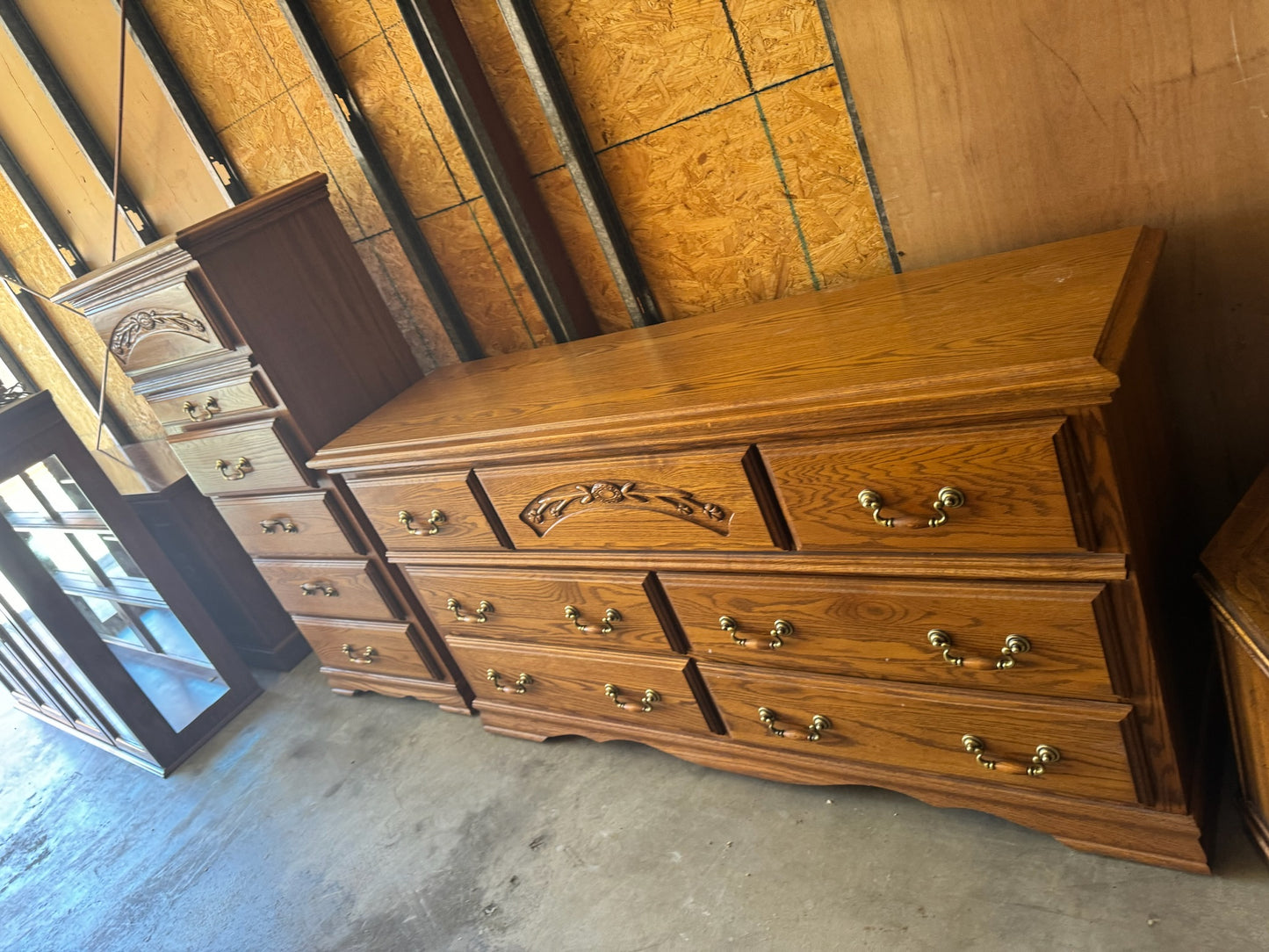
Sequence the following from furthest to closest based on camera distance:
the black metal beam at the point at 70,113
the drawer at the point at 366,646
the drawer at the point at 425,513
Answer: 1. the black metal beam at the point at 70,113
2. the drawer at the point at 366,646
3. the drawer at the point at 425,513

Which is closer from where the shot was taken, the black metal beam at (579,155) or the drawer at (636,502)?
the drawer at (636,502)

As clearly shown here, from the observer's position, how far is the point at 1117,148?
1501 mm

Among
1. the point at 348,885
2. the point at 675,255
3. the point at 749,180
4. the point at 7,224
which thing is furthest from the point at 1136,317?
the point at 7,224

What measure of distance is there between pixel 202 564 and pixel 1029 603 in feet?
9.76

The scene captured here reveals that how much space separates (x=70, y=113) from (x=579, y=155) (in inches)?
85.5

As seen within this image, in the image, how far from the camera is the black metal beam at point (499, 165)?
207cm

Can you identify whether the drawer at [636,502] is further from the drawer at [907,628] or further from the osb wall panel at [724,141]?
the osb wall panel at [724,141]

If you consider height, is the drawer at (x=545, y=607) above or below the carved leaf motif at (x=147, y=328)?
below

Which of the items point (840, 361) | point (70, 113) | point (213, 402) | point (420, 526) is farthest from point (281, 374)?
point (70, 113)

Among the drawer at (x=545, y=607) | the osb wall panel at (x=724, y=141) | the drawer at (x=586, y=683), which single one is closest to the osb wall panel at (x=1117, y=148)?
the osb wall panel at (x=724, y=141)

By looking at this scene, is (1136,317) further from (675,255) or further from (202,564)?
(202,564)

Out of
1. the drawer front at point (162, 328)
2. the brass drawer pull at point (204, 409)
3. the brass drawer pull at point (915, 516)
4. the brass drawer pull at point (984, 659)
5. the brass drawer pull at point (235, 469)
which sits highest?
the drawer front at point (162, 328)

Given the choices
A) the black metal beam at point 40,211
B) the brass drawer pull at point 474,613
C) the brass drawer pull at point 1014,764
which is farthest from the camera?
the black metal beam at point 40,211

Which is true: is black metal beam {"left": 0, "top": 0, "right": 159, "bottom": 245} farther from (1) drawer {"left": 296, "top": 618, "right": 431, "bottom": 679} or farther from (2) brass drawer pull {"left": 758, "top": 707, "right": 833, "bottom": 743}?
(2) brass drawer pull {"left": 758, "top": 707, "right": 833, "bottom": 743}
